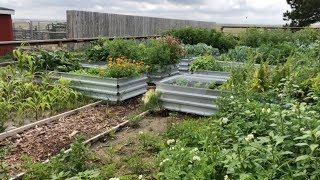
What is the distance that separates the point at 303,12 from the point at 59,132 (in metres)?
31.6

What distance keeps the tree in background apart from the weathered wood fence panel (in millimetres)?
16098

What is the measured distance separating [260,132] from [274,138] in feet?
2.17

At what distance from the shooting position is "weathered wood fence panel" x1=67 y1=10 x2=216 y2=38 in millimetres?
15445

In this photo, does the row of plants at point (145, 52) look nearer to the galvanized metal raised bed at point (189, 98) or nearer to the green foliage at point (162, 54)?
the green foliage at point (162, 54)

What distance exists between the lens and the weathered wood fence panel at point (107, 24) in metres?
15.4

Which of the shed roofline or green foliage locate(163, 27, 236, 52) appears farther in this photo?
the shed roofline


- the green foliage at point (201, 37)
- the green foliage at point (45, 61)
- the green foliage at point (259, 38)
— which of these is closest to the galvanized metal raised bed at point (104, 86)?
the green foliage at point (45, 61)

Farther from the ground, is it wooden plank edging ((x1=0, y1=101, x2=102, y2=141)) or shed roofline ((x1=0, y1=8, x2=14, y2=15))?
shed roofline ((x1=0, y1=8, x2=14, y2=15))

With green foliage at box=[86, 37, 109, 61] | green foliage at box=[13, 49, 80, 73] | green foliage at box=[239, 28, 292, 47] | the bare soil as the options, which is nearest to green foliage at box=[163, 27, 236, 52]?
green foliage at box=[239, 28, 292, 47]

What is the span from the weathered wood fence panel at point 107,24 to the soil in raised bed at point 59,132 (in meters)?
10.2

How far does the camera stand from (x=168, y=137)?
4250mm

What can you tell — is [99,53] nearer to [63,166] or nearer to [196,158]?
[63,166]

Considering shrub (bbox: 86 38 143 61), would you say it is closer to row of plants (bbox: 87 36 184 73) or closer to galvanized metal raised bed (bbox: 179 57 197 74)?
row of plants (bbox: 87 36 184 73)

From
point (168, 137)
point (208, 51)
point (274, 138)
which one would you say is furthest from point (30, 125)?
point (208, 51)
